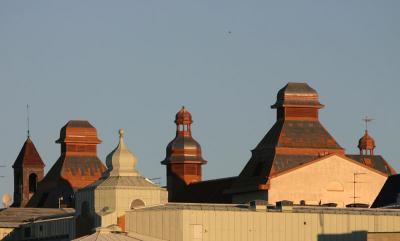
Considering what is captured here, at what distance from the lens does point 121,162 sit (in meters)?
177

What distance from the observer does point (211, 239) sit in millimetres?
167750

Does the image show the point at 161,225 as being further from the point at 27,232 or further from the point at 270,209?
the point at 27,232

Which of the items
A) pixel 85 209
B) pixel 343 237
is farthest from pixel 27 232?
pixel 343 237

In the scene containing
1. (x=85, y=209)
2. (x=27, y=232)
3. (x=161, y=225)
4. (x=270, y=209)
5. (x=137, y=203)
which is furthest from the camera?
(x=27, y=232)

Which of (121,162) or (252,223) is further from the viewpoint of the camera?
(121,162)

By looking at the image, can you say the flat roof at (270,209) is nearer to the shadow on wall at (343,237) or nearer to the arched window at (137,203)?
the arched window at (137,203)

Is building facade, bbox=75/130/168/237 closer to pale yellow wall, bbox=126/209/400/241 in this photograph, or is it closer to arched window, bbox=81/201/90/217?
arched window, bbox=81/201/90/217

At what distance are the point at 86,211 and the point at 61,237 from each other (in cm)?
756

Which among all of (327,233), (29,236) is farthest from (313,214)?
(29,236)

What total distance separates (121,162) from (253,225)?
1316 centimetres

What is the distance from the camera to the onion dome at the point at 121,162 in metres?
177

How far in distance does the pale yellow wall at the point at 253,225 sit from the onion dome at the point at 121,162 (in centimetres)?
722

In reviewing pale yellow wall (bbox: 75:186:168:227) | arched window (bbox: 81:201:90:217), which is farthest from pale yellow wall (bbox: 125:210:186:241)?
arched window (bbox: 81:201:90:217)

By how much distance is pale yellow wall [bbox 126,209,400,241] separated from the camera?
16750 cm
